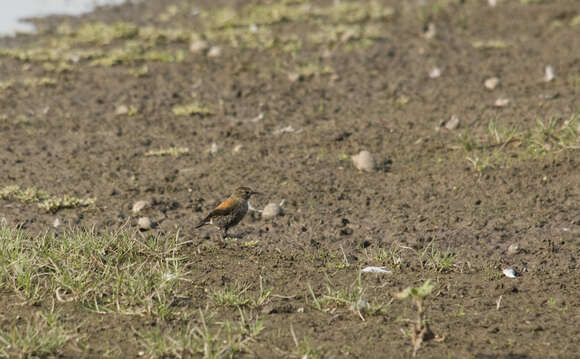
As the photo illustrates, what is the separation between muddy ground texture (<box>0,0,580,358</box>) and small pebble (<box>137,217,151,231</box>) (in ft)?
0.06

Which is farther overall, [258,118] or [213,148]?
[258,118]

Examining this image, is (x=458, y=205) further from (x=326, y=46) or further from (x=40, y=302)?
(x=326, y=46)

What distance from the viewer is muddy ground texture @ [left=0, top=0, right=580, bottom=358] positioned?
4.23 m

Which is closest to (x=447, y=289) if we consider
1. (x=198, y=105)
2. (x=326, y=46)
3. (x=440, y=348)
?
(x=440, y=348)

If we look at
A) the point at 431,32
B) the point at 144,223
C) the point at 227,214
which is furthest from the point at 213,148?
the point at 431,32

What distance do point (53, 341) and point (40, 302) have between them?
2.24 feet

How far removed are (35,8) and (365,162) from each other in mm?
9360

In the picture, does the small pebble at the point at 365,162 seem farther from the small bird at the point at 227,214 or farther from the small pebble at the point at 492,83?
the small pebble at the point at 492,83

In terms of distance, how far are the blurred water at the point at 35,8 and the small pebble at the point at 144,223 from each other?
25.6ft

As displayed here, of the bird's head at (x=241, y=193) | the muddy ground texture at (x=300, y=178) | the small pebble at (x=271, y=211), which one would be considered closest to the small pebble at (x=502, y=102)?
the muddy ground texture at (x=300, y=178)

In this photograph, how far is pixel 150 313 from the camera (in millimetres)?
4246

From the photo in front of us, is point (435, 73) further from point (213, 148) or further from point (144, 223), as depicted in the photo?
point (144, 223)

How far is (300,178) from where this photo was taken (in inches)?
273

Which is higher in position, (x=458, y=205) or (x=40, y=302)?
(x=40, y=302)
